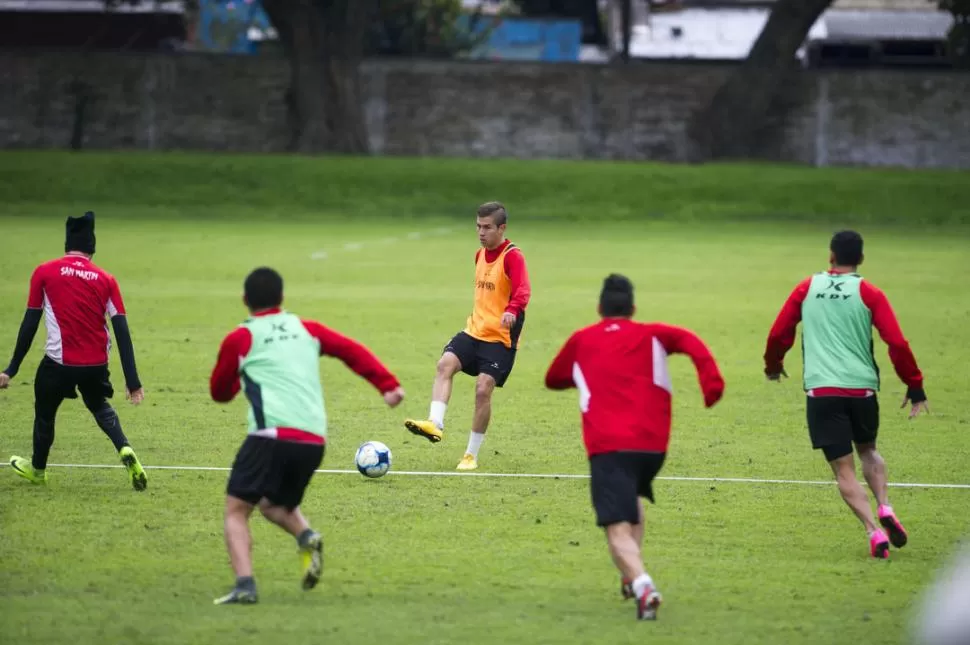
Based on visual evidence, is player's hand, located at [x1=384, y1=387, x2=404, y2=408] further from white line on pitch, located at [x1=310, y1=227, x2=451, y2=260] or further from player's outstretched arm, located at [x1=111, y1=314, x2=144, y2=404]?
white line on pitch, located at [x1=310, y1=227, x2=451, y2=260]

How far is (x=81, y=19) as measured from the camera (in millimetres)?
64625

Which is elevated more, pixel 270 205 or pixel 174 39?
pixel 174 39

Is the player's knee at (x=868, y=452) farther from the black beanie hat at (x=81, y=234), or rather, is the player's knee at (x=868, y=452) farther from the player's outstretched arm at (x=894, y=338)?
the black beanie hat at (x=81, y=234)

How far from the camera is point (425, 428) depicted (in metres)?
12.4

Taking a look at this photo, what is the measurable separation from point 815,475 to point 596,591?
14.1 ft

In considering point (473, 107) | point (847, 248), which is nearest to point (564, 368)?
point (847, 248)

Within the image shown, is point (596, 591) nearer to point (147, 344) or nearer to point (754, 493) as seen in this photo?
point (754, 493)

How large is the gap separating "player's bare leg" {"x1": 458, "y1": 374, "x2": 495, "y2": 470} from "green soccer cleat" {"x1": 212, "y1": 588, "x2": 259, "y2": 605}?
4382 millimetres

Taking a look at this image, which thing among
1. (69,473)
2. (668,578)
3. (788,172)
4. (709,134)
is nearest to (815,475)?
(668,578)

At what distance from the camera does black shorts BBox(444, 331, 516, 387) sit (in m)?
12.7

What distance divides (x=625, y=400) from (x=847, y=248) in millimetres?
2323

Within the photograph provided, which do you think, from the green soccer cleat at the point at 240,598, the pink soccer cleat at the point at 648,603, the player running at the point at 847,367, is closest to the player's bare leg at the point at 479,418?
the player running at the point at 847,367

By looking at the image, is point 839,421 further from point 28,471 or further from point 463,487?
point 28,471

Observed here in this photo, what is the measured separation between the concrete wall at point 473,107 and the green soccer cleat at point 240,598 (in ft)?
151
